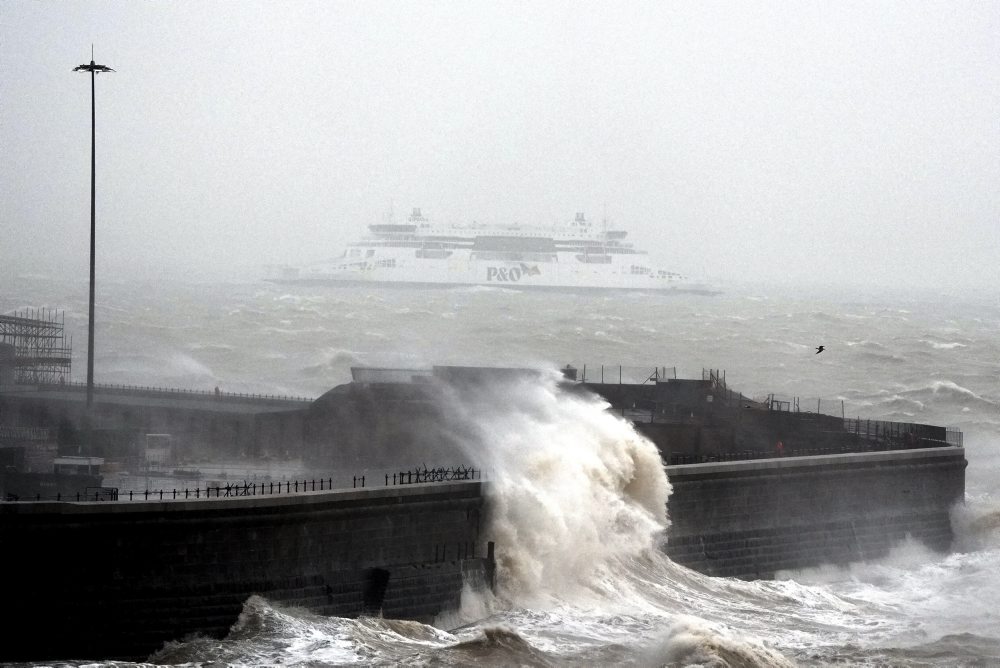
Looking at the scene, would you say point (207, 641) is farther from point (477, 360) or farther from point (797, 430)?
point (477, 360)

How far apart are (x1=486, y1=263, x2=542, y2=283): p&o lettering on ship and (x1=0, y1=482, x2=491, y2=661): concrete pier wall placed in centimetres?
11458

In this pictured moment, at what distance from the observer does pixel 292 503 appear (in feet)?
62.1

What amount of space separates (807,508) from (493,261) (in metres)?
109

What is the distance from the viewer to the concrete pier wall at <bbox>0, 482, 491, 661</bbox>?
674 inches

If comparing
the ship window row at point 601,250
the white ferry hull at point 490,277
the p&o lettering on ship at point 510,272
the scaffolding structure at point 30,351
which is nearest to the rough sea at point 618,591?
the scaffolding structure at point 30,351

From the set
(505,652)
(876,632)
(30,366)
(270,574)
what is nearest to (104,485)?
(270,574)

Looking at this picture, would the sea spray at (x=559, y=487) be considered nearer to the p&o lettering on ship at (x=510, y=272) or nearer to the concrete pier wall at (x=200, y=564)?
the concrete pier wall at (x=200, y=564)

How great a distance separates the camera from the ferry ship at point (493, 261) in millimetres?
133250

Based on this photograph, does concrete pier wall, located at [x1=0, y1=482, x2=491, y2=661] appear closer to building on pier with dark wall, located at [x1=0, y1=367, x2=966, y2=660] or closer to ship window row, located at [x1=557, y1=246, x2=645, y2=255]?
building on pier with dark wall, located at [x1=0, y1=367, x2=966, y2=660]

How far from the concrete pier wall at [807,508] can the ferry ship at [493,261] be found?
103744mm

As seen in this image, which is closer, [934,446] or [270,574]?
[270,574]

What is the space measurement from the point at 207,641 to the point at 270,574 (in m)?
1.32

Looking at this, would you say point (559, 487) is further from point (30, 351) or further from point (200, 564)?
point (30, 351)

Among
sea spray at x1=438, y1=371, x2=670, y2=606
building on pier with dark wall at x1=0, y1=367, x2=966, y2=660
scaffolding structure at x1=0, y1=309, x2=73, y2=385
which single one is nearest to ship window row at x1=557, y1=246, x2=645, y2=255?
scaffolding structure at x1=0, y1=309, x2=73, y2=385
